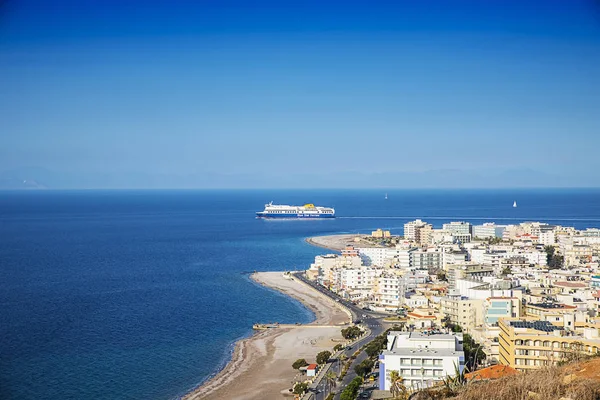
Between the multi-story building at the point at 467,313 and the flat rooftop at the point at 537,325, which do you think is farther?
the multi-story building at the point at 467,313

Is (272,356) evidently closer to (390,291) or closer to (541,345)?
(541,345)

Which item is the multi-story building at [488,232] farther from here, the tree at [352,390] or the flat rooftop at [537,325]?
the tree at [352,390]

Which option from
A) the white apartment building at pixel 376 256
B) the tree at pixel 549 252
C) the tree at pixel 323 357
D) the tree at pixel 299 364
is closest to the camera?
the tree at pixel 299 364

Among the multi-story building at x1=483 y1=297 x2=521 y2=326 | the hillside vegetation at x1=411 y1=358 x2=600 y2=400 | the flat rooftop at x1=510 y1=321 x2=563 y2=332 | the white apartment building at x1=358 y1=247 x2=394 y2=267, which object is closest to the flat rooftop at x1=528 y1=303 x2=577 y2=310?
the multi-story building at x1=483 y1=297 x2=521 y2=326

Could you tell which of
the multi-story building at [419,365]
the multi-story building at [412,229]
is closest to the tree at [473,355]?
the multi-story building at [419,365]

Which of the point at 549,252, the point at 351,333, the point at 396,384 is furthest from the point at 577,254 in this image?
the point at 396,384

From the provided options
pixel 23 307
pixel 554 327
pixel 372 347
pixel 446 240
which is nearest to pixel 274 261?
pixel 446 240

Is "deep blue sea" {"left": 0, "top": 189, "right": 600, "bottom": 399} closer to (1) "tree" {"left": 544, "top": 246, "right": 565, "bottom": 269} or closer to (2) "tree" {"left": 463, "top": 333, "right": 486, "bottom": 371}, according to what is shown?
(2) "tree" {"left": 463, "top": 333, "right": 486, "bottom": 371}
